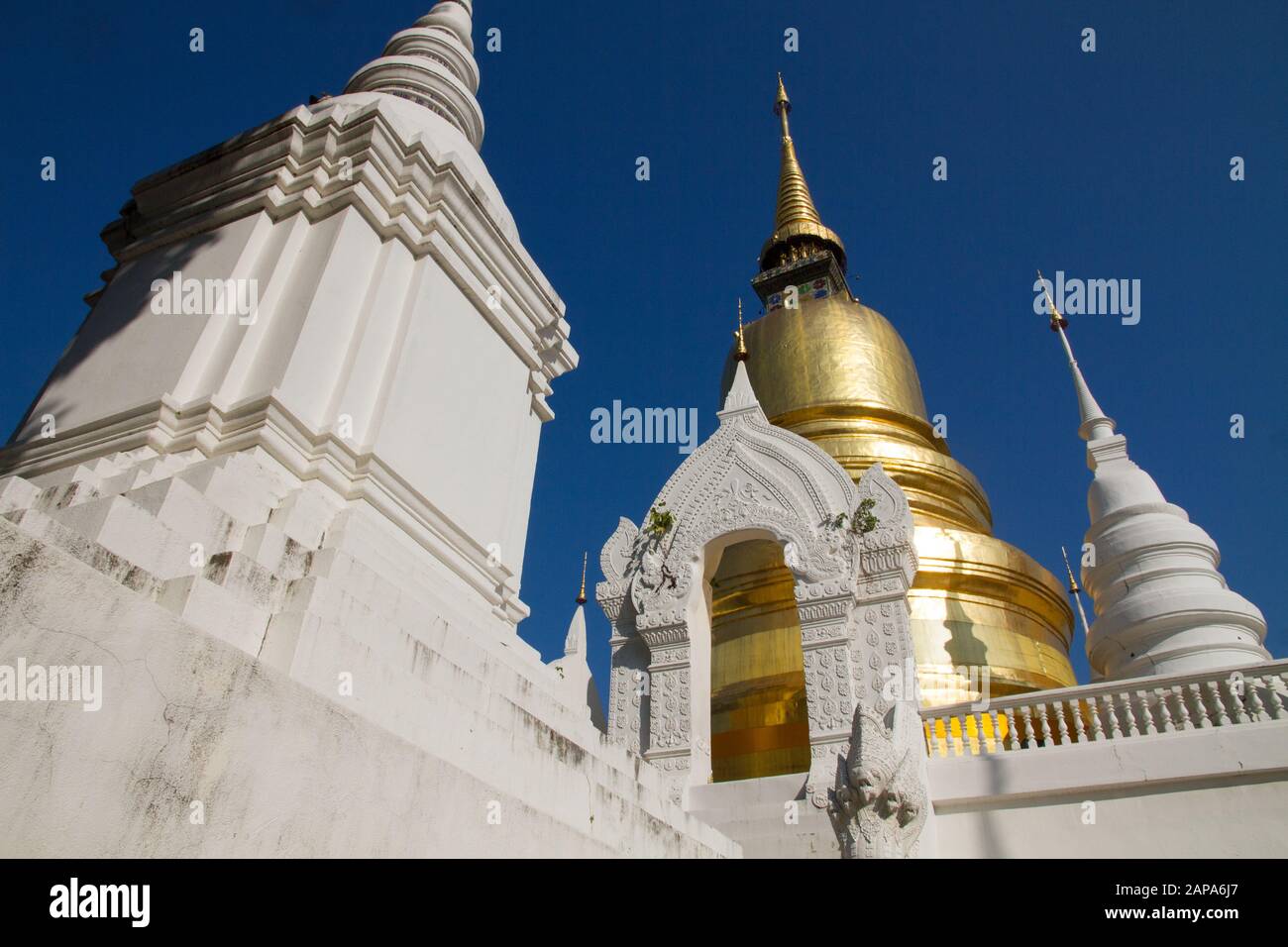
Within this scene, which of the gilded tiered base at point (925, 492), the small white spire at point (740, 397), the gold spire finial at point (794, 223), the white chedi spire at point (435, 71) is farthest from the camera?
the gold spire finial at point (794, 223)

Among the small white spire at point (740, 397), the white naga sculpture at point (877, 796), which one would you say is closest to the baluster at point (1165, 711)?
the white naga sculpture at point (877, 796)

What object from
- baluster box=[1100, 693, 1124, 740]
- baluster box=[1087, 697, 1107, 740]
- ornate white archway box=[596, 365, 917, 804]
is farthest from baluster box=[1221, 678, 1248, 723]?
ornate white archway box=[596, 365, 917, 804]

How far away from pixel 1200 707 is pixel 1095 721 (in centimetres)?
83

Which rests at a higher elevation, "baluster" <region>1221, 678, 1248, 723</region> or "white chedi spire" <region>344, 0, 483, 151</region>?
"white chedi spire" <region>344, 0, 483, 151</region>

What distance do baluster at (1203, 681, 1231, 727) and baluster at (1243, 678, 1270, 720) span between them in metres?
0.19

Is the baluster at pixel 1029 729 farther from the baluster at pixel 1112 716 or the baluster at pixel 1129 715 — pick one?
the baluster at pixel 1129 715

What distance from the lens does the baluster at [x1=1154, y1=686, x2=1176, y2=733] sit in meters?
7.36

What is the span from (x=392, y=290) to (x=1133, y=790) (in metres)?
7.12

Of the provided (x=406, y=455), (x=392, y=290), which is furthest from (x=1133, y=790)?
(x=392, y=290)

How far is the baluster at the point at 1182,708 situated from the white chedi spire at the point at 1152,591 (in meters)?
1.62

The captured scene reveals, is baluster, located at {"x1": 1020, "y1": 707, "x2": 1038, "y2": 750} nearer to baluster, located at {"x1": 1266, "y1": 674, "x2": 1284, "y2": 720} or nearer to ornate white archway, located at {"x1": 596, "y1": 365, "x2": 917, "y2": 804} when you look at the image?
ornate white archway, located at {"x1": 596, "y1": 365, "x2": 917, "y2": 804}

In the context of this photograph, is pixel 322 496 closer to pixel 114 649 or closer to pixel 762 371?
pixel 114 649

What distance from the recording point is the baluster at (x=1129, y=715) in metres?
7.42
